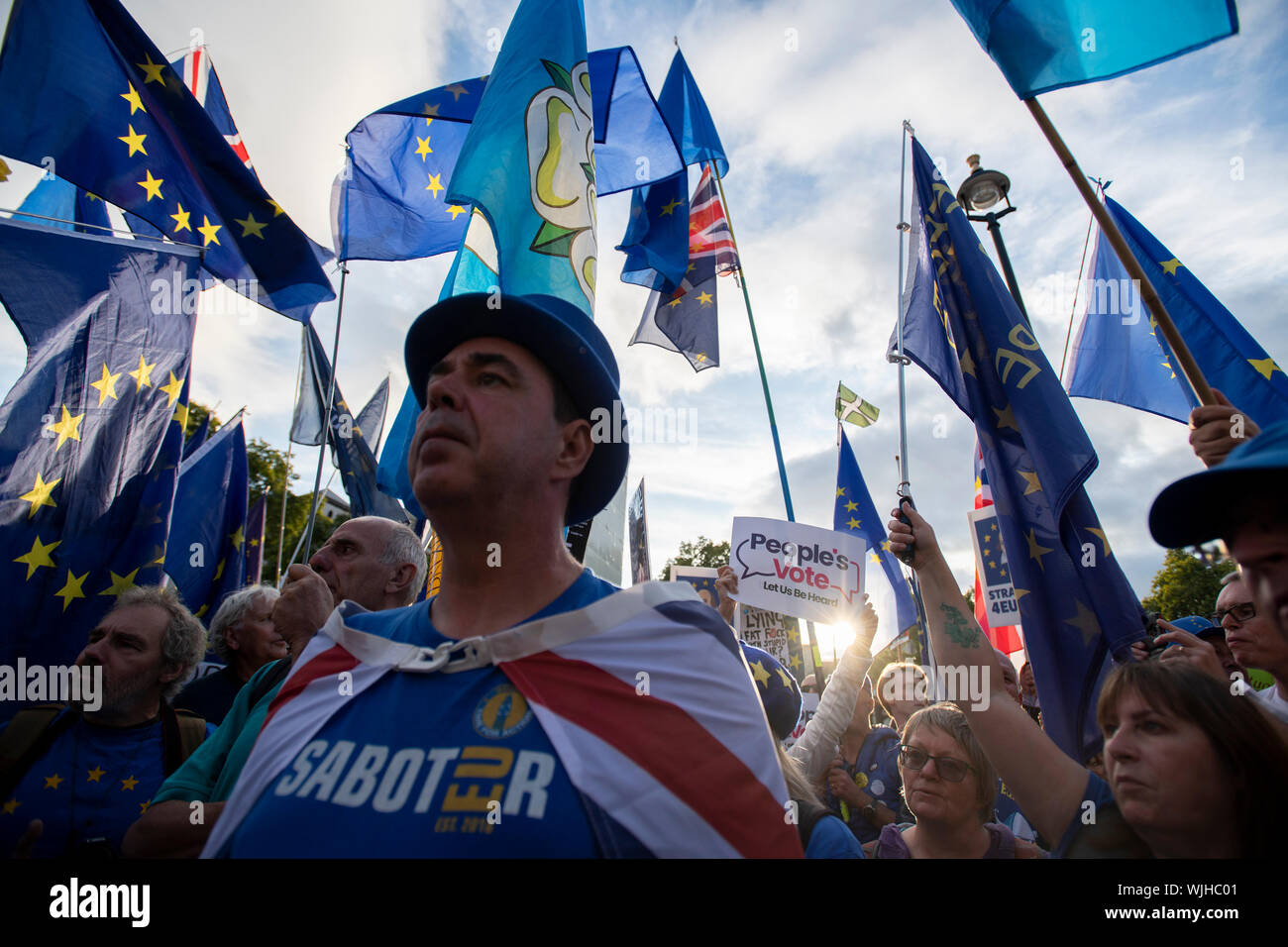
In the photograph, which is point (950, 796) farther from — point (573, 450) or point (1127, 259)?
point (573, 450)

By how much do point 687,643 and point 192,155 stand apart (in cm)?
511

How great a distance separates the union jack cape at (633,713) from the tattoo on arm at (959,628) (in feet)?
4.03

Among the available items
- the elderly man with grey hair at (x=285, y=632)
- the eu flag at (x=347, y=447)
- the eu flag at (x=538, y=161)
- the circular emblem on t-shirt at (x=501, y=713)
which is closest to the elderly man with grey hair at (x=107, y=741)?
the elderly man with grey hair at (x=285, y=632)

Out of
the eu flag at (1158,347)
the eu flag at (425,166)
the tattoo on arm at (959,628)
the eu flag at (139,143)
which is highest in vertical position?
the eu flag at (425,166)

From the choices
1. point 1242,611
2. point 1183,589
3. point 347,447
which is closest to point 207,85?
point 347,447

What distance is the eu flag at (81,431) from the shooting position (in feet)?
10.9

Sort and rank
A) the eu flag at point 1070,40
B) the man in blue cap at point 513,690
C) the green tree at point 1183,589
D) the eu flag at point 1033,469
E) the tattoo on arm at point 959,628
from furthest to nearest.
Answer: the green tree at point 1183,589
the eu flag at point 1033,469
the eu flag at point 1070,40
the tattoo on arm at point 959,628
the man in blue cap at point 513,690

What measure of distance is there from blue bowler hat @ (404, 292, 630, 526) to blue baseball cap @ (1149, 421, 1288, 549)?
1.35 meters

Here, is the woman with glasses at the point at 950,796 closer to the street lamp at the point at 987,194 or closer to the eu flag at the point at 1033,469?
the eu flag at the point at 1033,469

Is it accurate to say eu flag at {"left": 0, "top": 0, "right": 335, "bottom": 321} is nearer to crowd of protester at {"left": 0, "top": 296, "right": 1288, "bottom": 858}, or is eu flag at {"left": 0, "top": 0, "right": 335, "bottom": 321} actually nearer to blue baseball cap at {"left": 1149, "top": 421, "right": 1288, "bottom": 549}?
crowd of protester at {"left": 0, "top": 296, "right": 1288, "bottom": 858}

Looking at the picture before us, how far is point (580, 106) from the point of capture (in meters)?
4.68

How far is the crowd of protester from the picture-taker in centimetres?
131

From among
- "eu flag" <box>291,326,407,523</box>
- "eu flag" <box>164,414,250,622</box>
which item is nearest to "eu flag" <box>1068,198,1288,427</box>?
"eu flag" <box>164,414,250,622</box>
